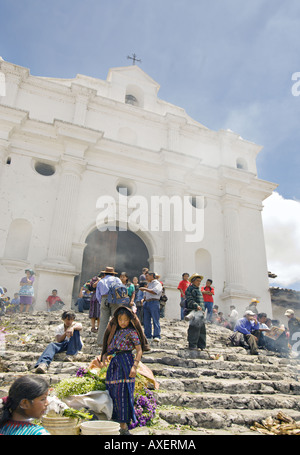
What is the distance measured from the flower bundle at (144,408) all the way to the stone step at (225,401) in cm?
26

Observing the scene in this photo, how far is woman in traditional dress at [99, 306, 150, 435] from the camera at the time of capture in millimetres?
3650

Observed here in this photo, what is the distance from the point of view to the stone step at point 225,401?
14.6 feet

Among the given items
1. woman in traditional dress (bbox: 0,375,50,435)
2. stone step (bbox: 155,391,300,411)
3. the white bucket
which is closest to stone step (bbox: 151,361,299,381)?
stone step (bbox: 155,391,300,411)

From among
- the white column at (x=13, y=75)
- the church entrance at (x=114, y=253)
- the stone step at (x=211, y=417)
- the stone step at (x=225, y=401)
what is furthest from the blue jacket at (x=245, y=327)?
the white column at (x=13, y=75)

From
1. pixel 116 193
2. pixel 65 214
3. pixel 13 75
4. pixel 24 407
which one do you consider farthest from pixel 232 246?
pixel 24 407

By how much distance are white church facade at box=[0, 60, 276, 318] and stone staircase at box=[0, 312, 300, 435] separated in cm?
510

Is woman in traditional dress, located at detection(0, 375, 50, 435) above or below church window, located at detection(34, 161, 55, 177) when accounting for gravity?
below

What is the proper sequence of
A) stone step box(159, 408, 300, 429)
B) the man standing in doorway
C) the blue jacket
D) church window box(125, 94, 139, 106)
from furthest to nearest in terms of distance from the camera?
church window box(125, 94, 139, 106)
the blue jacket
the man standing in doorway
stone step box(159, 408, 300, 429)

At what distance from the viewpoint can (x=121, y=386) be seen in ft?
12.3

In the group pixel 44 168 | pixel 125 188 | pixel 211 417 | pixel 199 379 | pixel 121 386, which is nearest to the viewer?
pixel 121 386

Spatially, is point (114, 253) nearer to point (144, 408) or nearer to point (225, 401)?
point (225, 401)

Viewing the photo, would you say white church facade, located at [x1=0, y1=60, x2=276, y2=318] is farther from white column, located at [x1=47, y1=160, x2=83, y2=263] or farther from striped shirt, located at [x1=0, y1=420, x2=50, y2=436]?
striped shirt, located at [x1=0, y1=420, x2=50, y2=436]

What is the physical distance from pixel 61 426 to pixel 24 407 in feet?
2.97

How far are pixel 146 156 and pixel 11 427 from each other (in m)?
13.6
